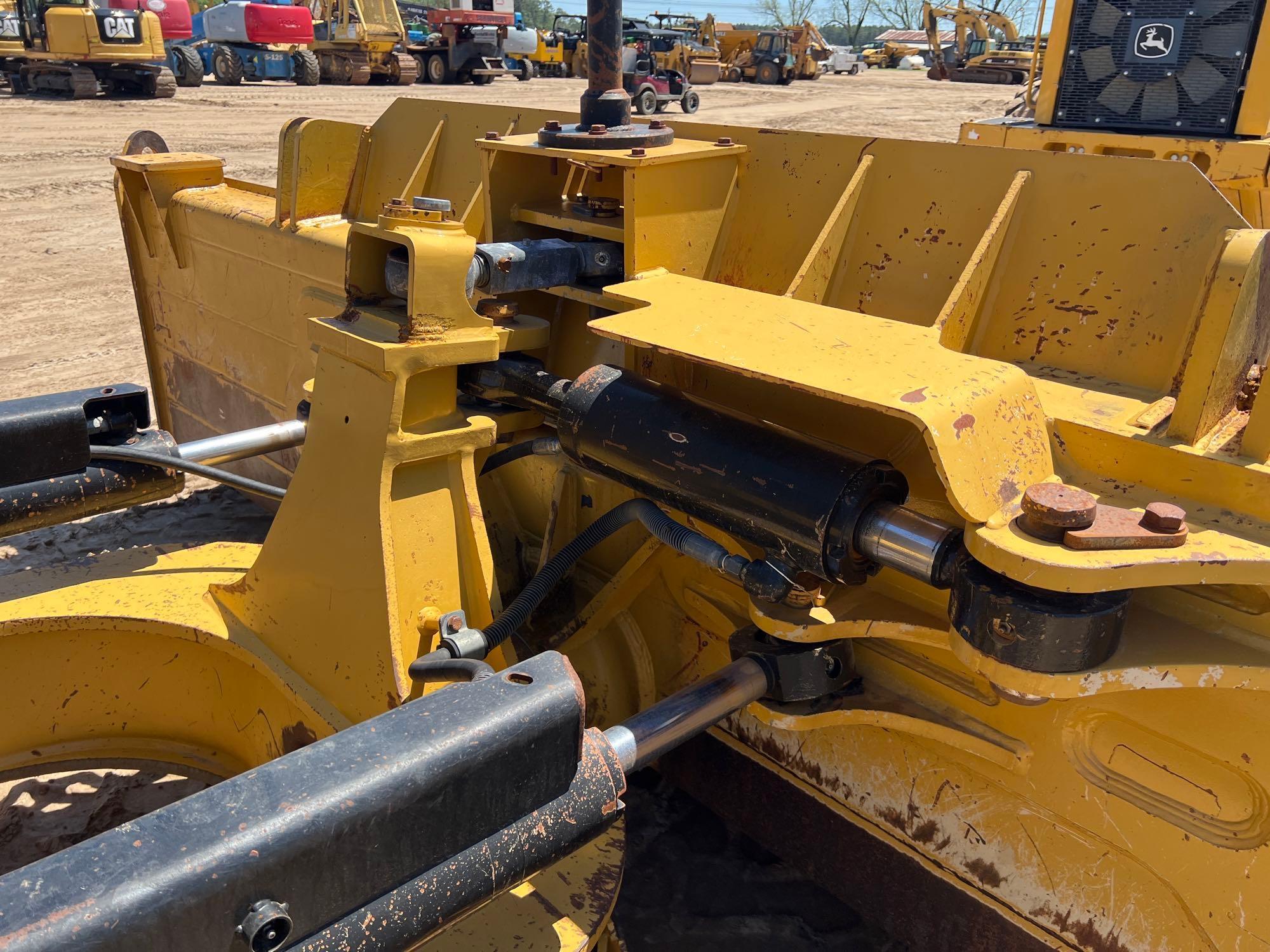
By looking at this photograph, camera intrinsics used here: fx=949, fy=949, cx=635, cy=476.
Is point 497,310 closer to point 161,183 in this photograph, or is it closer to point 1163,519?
point 1163,519

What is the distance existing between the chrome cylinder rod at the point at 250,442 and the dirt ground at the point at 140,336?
0.64 meters

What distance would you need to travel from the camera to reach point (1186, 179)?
69.6 inches

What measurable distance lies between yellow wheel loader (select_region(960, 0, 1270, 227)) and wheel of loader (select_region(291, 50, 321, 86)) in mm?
22499

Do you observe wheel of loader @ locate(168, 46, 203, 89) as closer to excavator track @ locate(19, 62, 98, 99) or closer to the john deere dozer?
excavator track @ locate(19, 62, 98, 99)

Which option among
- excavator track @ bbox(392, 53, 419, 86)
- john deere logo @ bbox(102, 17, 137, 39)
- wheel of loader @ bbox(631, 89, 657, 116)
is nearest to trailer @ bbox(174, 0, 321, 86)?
excavator track @ bbox(392, 53, 419, 86)

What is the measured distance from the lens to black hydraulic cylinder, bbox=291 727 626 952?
0.93 m

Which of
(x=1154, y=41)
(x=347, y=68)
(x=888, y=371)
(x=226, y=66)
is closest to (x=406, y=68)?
(x=347, y=68)

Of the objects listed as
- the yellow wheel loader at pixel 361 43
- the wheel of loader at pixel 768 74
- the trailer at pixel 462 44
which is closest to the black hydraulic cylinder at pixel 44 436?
the yellow wheel loader at pixel 361 43

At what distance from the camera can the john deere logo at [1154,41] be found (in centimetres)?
350

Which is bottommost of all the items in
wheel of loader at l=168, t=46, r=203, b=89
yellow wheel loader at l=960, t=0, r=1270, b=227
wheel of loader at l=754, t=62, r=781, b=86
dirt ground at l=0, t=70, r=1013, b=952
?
dirt ground at l=0, t=70, r=1013, b=952

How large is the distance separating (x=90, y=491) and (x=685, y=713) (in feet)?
4.19

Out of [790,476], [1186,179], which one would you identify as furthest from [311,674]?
[1186,179]

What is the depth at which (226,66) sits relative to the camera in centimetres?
2222

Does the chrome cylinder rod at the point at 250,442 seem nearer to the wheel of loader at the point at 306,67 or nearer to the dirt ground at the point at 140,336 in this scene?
the dirt ground at the point at 140,336
